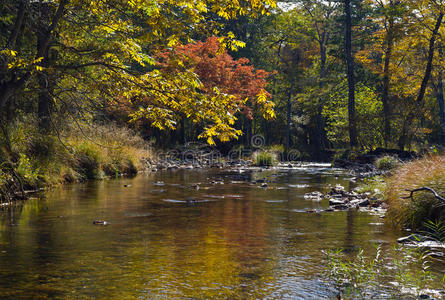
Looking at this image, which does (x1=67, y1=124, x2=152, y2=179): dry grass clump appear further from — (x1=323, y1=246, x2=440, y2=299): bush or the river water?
(x1=323, y1=246, x2=440, y2=299): bush

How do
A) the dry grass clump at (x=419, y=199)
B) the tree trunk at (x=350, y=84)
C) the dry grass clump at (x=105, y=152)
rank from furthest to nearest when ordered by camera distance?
the tree trunk at (x=350, y=84), the dry grass clump at (x=105, y=152), the dry grass clump at (x=419, y=199)

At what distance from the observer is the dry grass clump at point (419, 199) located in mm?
8578

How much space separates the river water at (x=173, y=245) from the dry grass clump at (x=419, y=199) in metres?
0.47

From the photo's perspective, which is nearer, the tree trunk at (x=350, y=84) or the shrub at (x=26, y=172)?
Answer: the shrub at (x=26, y=172)

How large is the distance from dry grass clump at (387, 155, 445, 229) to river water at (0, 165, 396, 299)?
0.47 meters

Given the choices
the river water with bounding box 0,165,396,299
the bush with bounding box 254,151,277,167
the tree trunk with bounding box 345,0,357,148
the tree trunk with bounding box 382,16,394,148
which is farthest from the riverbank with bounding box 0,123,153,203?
the tree trunk with bounding box 382,16,394,148

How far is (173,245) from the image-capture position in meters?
7.66

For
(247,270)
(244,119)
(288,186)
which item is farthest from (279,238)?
(244,119)

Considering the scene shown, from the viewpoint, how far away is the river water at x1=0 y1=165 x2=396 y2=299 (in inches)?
217

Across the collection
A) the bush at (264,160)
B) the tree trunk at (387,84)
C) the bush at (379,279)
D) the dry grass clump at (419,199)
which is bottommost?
the bush at (379,279)

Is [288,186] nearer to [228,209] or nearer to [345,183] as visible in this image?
[345,183]

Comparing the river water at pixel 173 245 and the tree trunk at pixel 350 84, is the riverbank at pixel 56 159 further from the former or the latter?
the tree trunk at pixel 350 84

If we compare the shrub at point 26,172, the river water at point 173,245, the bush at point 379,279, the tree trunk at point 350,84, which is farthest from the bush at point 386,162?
Result: the bush at point 379,279

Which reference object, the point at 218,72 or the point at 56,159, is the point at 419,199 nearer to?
the point at 56,159
